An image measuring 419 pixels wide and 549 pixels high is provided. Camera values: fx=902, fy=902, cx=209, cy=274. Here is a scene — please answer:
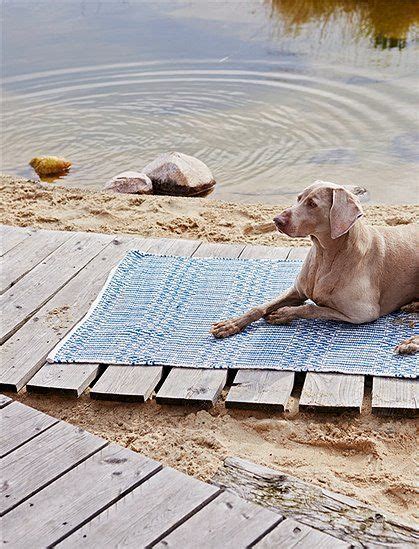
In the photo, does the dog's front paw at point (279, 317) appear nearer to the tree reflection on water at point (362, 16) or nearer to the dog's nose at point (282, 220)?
the dog's nose at point (282, 220)

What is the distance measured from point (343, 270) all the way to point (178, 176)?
4576 mm

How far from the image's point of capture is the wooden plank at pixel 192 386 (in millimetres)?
4762

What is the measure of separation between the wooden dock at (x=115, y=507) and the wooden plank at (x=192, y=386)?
0.80 meters

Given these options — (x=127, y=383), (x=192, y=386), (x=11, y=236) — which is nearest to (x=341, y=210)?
Answer: (x=192, y=386)

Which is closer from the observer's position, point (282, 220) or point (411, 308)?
point (282, 220)

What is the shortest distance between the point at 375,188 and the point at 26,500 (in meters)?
6.56

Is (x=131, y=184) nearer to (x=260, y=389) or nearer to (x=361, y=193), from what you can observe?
(x=361, y=193)

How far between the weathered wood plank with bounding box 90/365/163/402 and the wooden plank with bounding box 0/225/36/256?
2.08 m

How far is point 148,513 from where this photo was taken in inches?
137

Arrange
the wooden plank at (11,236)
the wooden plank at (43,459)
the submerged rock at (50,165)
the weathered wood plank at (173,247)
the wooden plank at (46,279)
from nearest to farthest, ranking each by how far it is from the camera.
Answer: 1. the wooden plank at (43,459)
2. the wooden plank at (46,279)
3. the weathered wood plank at (173,247)
4. the wooden plank at (11,236)
5. the submerged rock at (50,165)

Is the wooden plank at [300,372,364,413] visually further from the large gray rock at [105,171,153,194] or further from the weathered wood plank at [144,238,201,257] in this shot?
the large gray rock at [105,171,153,194]

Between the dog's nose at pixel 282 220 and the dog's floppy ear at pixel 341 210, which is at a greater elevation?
the dog's floppy ear at pixel 341 210

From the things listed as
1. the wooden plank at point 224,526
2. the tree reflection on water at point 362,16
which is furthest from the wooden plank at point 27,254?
the tree reflection on water at point 362,16

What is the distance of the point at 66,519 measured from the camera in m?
3.50
